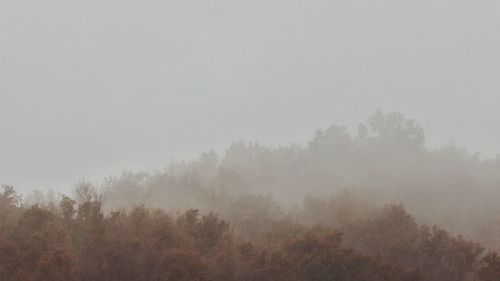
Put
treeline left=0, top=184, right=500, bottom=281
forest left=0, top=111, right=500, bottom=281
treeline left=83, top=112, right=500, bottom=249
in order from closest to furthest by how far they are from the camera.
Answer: treeline left=0, top=184, right=500, bottom=281 → forest left=0, top=111, right=500, bottom=281 → treeline left=83, top=112, right=500, bottom=249

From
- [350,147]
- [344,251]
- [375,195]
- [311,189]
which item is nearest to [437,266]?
[344,251]

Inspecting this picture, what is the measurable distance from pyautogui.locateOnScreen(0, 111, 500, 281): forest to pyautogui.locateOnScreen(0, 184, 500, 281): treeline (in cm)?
5

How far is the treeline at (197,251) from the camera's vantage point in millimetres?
17891

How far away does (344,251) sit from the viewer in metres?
20.7

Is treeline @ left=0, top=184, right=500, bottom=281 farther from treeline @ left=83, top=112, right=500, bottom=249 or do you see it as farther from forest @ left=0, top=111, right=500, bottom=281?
treeline @ left=83, top=112, right=500, bottom=249

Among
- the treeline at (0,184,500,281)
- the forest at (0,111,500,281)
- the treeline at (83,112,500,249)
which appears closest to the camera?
the treeline at (0,184,500,281)

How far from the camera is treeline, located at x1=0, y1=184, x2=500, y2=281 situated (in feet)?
58.7

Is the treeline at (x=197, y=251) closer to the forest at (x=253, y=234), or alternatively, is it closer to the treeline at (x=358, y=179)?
the forest at (x=253, y=234)

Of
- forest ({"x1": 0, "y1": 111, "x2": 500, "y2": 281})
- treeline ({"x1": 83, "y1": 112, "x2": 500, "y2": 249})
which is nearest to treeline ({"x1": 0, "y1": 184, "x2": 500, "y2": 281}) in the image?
forest ({"x1": 0, "y1": 111, "x2": 500, "y2": 281})

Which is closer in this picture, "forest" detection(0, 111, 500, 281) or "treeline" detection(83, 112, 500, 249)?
"forest" detection(0, 111, 500, 281)

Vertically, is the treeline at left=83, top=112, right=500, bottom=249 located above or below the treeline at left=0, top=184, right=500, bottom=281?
above

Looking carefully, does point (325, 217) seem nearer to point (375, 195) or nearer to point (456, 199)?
point (375, 195)

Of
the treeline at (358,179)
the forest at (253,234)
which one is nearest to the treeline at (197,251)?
the forest at (253,234)

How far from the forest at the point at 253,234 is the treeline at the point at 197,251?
50mm
